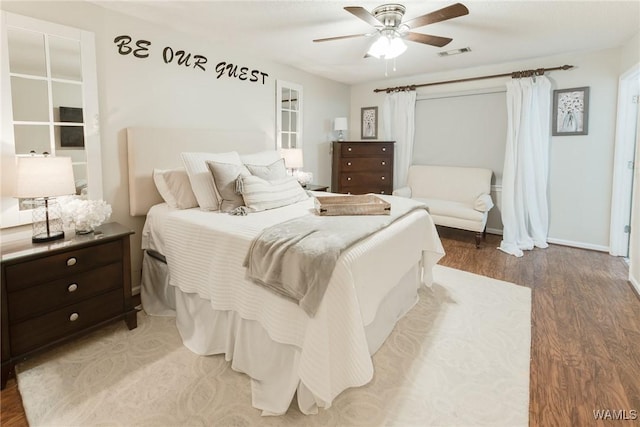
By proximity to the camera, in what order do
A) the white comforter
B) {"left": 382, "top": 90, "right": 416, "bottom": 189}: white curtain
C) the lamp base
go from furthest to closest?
{"left": 382, "top": 90, "right": 416, "bottom": 189}: white curtain
the lamp base
the white comforter

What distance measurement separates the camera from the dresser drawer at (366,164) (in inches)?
205

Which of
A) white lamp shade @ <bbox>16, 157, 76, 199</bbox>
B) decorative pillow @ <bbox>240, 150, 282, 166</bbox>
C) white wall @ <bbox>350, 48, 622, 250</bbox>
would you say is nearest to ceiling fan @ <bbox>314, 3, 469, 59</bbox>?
decorative pillow @ <bbox>240, 150, 282, 166</bbox>

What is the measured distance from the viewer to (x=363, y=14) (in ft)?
7.48

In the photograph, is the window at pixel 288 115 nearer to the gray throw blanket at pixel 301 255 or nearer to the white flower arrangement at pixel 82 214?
the white flower arrangement at pixel 82 214

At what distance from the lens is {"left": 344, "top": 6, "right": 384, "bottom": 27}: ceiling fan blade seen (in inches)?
85.1

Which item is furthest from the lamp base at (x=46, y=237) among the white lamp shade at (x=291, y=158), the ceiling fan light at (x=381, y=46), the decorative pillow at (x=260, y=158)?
the ceiling fan light at (x=381, y=46)

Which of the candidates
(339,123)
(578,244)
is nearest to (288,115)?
(339,123)

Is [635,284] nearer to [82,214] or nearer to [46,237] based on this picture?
[82,214]

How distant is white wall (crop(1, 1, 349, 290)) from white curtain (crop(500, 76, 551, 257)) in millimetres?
3048

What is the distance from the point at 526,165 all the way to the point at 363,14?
311 centimetres

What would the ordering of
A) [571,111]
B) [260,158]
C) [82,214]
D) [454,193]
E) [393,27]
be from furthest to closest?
[454,193] < [571,111] < [260,158] < [393,27] < [82,214]

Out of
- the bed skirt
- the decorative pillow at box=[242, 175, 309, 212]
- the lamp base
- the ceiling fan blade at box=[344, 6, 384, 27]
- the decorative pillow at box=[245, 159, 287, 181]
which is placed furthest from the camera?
the decorative pillow at box=[245, 159, 287, 181]

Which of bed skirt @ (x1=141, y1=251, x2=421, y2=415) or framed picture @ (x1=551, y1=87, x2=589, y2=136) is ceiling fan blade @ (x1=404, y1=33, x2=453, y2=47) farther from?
framed picture @ (x1=551, y1=87, x2=589, y2=136)

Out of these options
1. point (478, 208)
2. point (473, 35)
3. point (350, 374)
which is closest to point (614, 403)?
point (350, 374)
